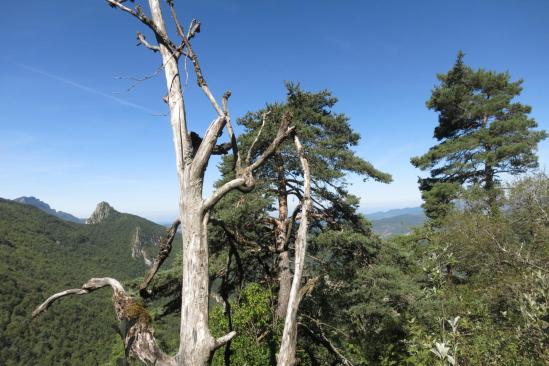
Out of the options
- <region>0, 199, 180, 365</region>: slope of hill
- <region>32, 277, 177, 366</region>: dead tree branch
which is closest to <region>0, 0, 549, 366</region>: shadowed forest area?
<region>32, 277, 177, 366</region>: dead tree branch

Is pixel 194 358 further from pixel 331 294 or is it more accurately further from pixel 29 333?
pixel 29 333

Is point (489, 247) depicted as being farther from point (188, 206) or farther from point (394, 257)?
point (188, 206)

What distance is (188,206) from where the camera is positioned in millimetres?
3465

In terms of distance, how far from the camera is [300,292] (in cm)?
385

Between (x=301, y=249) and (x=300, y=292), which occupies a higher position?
(x=301, y=249)

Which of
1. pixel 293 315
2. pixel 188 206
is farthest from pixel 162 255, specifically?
pixel 293 315

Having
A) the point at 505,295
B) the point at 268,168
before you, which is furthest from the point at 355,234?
the point at 505,295

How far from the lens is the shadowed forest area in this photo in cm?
356

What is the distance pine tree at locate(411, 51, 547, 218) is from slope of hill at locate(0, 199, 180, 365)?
63.5 metres

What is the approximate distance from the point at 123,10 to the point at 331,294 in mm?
10032

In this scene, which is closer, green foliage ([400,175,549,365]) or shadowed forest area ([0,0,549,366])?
shadowed forest area ([0,0,549,366])

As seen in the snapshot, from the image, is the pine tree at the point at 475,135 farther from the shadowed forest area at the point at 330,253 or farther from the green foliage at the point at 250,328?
the green foliage at the point at 250,328

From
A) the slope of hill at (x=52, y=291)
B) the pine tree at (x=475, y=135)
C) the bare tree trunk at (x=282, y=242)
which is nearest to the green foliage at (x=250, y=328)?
the bare tree trunk at (x=282, y=242)

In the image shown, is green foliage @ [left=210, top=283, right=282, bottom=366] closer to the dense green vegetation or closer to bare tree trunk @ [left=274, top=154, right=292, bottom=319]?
the dense green vegetation
